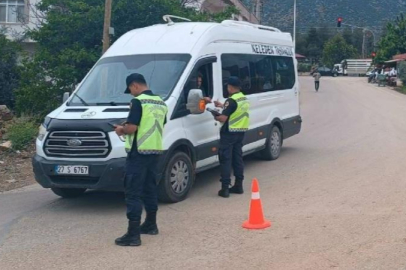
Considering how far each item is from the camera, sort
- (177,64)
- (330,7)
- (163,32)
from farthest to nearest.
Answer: (330,7) → (163,32) → (177,64)

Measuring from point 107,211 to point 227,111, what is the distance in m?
2.20

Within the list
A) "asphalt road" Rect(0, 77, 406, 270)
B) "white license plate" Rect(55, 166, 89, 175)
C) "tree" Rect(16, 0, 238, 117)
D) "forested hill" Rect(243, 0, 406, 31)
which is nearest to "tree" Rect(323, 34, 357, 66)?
"forested hill" Rect(243, 0, 406, 31)

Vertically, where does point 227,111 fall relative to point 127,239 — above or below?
above

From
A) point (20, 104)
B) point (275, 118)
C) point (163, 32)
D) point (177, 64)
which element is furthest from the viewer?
point (20, 104)

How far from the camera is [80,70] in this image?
1878 centimetres

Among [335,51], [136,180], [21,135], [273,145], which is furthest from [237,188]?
[335,51]

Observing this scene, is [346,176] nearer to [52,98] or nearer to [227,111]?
[227,111]

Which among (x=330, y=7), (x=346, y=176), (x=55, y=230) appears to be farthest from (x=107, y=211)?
(x=330, y=7)

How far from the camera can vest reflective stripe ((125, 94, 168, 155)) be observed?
23.4 ft

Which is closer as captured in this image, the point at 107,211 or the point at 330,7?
the point at 107,211

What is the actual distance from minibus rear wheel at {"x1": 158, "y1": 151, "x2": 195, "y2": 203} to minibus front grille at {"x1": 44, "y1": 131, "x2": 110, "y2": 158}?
36.2 inches

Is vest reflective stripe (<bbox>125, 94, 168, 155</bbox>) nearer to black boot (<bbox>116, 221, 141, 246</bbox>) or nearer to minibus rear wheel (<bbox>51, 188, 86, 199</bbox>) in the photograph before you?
black boot (<bbox>116, 221, 141, 246</bbox>)

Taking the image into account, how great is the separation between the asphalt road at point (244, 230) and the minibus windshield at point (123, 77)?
4.90 ft

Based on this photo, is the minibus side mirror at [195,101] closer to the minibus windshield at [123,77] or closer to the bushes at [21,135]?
Result: the minibus windshield at [123,77]
